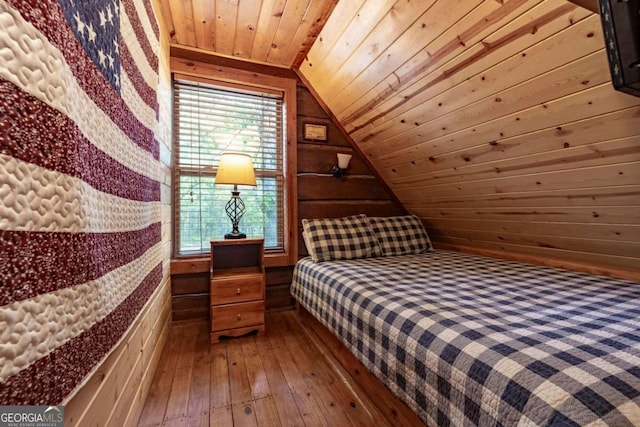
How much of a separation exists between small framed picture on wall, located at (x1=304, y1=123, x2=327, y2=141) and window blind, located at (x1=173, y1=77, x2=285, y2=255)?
0.78ft

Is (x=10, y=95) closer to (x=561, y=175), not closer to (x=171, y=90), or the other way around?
(x=171, y=90)

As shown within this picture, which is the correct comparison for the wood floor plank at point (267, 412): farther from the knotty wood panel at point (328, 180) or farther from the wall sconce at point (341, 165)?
the wall sconce at point (341, 165)

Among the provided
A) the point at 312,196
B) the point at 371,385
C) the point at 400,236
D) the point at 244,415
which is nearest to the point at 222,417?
the point at 244,415

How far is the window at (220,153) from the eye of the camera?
2.23m

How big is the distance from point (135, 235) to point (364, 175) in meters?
2.19

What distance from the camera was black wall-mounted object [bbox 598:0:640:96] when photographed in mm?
779

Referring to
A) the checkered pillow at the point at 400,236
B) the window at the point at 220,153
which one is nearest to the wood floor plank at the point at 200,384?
the window at the point at 220,153

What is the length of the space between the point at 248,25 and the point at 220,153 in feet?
3.24

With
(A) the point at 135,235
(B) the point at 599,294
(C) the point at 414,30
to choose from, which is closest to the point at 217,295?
(A) the point at 135,235

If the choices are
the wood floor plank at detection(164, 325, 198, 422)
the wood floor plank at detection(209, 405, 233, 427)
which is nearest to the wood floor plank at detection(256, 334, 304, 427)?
the wood floor plank at detection(209, 405, 233, 427)

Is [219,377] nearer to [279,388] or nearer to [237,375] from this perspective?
[237,375]

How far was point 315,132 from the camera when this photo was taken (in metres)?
2.61

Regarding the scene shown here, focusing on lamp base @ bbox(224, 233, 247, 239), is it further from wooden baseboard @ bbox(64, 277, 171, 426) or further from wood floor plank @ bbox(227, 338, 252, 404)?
wood floor plank @ bbox(227, 338, 252, 404)

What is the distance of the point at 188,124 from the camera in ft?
7.36
